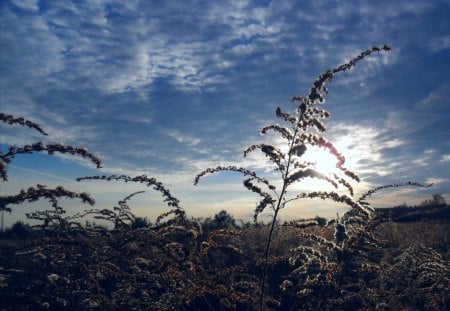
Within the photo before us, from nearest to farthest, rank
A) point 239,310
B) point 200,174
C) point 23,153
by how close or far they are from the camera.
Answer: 1. point 23,153
2. point 200,174
3. point 239,310

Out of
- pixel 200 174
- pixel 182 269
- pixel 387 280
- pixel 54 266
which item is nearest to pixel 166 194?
pixel 200 174

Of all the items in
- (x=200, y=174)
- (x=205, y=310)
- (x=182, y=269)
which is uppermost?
(x=200, y=174)

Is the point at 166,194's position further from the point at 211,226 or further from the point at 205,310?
the point at 211,226

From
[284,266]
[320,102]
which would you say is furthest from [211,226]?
[320,102]

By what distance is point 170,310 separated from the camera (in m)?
6.36

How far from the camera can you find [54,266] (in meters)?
7.96

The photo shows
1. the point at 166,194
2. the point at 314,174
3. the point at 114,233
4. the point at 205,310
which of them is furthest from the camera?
the point at 205,310

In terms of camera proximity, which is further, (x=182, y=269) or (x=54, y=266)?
(x=54, y=266)

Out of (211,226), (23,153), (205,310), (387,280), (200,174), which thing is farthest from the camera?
(211,226)

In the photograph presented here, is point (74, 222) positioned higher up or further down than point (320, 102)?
further down

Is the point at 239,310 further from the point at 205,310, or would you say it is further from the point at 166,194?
the point at 166,194

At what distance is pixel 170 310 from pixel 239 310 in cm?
556

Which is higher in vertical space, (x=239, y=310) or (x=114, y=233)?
(x=114, y=233)

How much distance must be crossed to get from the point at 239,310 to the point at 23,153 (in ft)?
30.1
